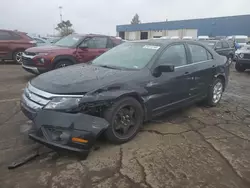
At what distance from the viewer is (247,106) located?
5605 millimetres

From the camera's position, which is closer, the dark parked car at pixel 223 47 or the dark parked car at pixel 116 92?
the dark parked car at pixel 116 92

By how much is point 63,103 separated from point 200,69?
296 cm

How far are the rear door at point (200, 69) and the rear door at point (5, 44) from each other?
9592 mm

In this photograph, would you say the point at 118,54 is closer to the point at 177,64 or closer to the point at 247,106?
the point at 177,64

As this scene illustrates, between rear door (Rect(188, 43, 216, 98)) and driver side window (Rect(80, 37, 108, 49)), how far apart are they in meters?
4.59

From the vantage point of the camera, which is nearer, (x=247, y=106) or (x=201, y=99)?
(x=201, y=99)

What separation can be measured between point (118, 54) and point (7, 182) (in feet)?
9.18

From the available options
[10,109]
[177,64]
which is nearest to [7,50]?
[10,109]

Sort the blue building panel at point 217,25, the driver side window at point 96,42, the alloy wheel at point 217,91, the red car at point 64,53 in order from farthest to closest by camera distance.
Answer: the blue building panel at point 217,25
the driver side window at point 96,42
the red car at point 64,53
the alloy wheel at point 217,91

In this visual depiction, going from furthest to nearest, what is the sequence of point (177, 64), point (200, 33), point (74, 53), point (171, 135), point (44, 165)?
1. point (200, 33)
2. point (74, 53)
3. point (177, 64)
4. point (171, 135)
5. point (44, 165)

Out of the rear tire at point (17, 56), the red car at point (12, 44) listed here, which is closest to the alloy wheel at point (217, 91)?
the red car at point (12, 44)

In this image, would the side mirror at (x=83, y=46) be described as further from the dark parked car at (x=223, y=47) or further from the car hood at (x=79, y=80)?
the dark parked car at (x=223, y=47)

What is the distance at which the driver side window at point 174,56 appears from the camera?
161 inches

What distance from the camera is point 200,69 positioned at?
478 centimetres
